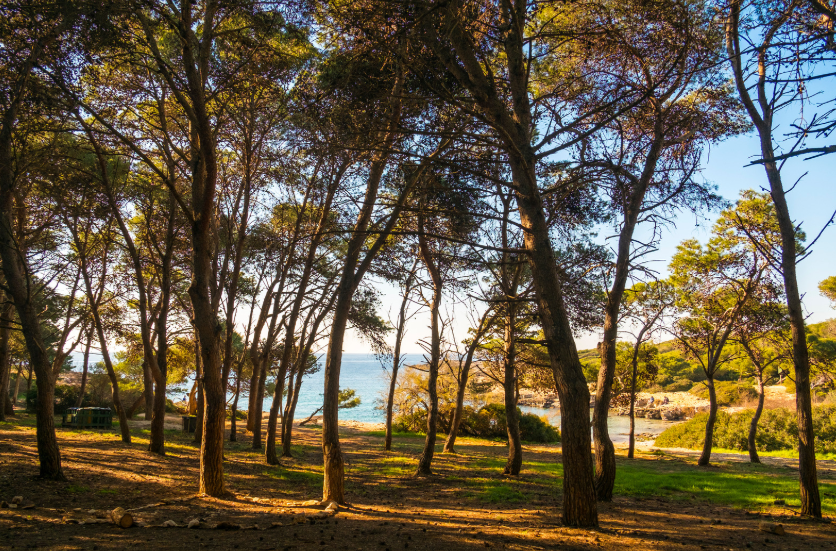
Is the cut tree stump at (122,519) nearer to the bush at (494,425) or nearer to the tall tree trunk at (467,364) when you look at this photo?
the tall tree trunk at (467,364)

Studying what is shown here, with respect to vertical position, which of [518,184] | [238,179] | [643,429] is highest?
[238,179]

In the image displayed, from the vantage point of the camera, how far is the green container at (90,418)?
52.6ft

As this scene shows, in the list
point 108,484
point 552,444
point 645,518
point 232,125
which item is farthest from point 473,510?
point 552,444

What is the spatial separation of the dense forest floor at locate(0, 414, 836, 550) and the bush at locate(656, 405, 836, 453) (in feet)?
26.6

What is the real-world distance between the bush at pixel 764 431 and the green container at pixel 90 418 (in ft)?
77.6

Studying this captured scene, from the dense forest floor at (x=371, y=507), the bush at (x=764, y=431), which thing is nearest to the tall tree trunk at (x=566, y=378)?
the dense forest floor at (x=371, y=507)

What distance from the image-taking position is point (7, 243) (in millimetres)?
6961

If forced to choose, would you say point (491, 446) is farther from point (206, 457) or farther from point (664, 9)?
point (664, 9)

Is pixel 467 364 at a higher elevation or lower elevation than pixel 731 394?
higher

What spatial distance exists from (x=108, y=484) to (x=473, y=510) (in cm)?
554

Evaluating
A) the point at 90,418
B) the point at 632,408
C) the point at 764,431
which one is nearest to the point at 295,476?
the point at 90,418

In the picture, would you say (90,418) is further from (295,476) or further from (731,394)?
(731,394)

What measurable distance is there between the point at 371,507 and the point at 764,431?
21.4m

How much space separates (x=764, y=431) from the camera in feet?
69.1
